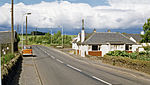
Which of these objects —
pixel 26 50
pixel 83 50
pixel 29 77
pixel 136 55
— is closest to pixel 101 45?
pixel 83 50

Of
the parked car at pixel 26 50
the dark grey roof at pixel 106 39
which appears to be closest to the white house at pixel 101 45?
the dark grey roof at pixel 106 39

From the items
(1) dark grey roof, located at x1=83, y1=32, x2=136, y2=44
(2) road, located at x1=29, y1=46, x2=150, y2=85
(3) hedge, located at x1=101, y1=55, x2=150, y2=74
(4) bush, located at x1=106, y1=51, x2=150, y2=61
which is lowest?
(2) road, located at x1=29, y1=46, x2=150, y2=85

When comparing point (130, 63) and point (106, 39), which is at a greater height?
point (106, 39)

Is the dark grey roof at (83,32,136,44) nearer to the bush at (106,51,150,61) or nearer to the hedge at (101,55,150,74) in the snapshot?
the bush at (106,51,150,61)

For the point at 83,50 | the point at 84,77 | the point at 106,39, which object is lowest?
the point at 84,77

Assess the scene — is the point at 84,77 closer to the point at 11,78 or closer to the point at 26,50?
the point at 11,78

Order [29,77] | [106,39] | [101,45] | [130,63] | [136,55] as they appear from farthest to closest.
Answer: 1. [106,39]
2. [101,45]
3. [136,55]
4. [130,63]
5. [29,77]

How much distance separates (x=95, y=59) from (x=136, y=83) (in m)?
20.0

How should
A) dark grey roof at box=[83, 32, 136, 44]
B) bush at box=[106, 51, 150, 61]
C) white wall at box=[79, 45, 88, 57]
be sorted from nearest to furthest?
bush at box=[106, 51, 150, 61] < white wall at box=[79, 45, 88, 57] < dark grey roof at box=[83, 32, 136, 44]

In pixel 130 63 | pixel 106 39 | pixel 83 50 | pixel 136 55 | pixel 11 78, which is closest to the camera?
pixel 11 78

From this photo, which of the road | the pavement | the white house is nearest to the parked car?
the white house

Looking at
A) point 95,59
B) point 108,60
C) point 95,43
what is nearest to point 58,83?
point 108,60

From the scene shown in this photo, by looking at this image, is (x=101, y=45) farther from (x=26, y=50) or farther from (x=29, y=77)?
(x=29, y=77)

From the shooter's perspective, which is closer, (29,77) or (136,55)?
(29,77)
